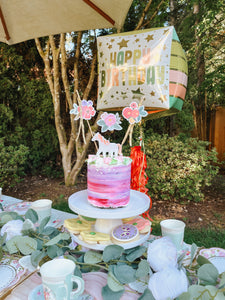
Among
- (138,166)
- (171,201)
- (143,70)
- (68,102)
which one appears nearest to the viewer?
(138,166)

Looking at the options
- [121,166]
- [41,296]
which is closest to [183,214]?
[121,166]

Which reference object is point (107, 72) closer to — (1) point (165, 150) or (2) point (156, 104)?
(2) point (156, 104)

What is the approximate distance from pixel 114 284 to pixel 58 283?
19 cm

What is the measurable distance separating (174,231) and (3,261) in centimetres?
74

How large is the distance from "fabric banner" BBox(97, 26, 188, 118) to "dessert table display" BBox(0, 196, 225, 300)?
3.53 feet

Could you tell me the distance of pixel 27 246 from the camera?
3.21 feet

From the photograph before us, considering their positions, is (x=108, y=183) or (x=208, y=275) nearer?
(x=208, y=275)

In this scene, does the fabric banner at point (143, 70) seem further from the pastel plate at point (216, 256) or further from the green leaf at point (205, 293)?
the green leaf at point (205, 293)

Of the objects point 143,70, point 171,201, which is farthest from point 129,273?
point 171,201

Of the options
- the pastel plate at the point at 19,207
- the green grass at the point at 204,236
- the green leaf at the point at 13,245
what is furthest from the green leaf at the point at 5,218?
the green grass at the point at 204,236

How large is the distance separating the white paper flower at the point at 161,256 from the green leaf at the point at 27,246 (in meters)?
0.47

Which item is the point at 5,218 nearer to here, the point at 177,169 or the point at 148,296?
the point at 148,296

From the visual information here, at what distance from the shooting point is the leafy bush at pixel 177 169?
11.1 feet

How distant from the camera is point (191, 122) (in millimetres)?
4680
